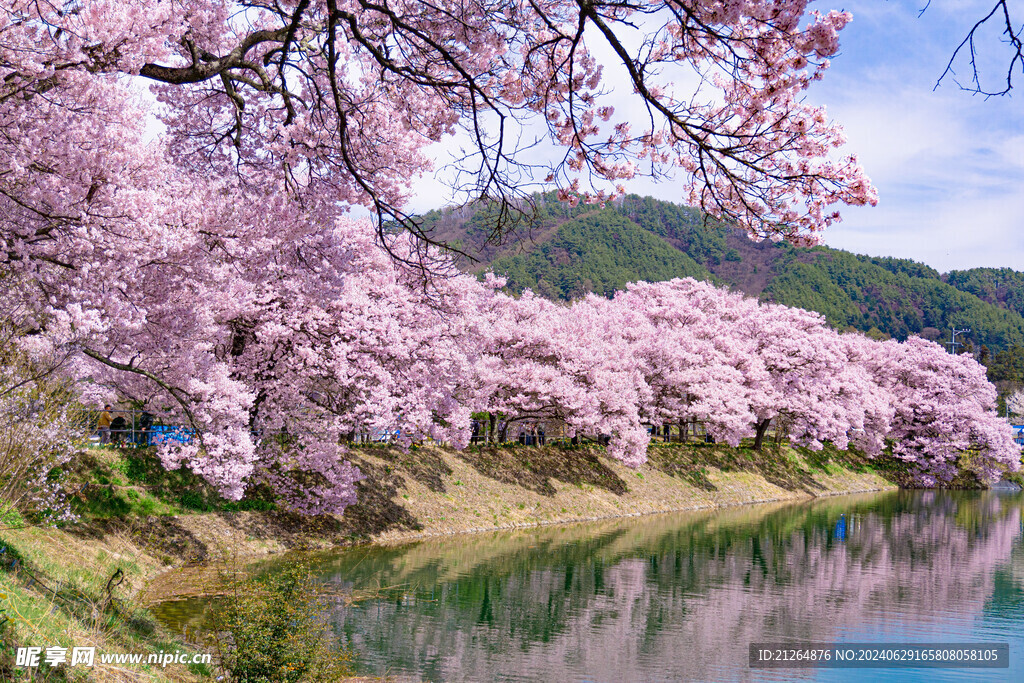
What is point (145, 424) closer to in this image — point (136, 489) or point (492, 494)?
point (136, 489)

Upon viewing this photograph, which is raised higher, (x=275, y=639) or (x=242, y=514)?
(x=275, y=639)

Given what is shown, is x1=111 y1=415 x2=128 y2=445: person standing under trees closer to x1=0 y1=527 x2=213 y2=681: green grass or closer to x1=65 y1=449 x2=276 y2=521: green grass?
x1=65 y1=449 x2=276 y2=521: green grass

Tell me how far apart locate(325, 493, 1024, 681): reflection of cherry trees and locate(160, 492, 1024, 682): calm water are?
0.06m

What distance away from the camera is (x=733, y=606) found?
19484mm

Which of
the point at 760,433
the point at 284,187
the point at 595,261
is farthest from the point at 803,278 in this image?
the point at 284,187

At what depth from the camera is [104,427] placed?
23.6m

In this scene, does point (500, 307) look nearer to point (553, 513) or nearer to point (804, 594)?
point (553, 513)

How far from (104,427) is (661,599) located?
16.7 meters

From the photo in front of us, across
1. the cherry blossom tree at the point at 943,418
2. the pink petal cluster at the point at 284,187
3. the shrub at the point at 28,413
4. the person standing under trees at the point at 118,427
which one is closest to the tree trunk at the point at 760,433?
the cherry blossom tree at the point at 943,418

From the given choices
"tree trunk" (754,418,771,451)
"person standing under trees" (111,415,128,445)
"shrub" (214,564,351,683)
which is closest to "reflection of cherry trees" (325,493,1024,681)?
"shrub" (214,564,351,683)

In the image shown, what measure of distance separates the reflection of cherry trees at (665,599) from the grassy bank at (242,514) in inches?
120

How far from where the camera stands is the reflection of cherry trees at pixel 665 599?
579 inches

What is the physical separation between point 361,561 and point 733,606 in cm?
1021

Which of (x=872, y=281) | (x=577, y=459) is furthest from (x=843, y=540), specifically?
(x=872, y=281)
